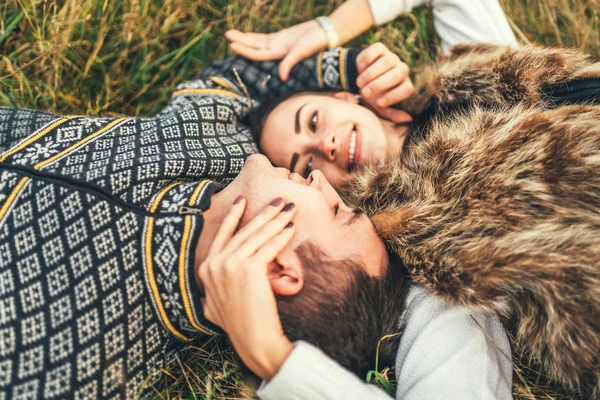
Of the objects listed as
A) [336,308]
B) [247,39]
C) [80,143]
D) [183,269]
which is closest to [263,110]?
[247,39]

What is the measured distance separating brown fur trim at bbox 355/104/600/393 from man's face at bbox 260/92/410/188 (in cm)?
33

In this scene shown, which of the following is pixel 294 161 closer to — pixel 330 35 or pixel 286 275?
pixel 286 275

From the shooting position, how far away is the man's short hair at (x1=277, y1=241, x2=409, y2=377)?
1465 millimetres

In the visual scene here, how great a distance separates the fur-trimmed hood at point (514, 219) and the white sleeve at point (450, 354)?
0.11 metres

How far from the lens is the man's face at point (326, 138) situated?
2.08 meters

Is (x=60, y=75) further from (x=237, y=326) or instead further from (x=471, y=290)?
(x=471, y=290)

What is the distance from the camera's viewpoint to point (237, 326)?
144 centimetres

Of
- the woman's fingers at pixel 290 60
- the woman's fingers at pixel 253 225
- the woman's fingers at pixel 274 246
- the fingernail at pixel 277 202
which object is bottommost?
the woman's fingers at pixel 274 246

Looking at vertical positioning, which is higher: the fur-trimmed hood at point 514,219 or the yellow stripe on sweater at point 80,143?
the yellow stripe on sweater at point 80,143

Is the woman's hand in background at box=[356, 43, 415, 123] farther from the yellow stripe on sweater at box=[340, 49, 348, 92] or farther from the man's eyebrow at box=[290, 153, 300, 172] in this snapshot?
the man's eyebrow at box=[290, 153, 300, 172]

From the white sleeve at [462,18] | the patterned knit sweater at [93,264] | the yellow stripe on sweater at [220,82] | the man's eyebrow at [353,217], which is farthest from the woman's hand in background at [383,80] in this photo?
the patterned knit sweater at [93,264]

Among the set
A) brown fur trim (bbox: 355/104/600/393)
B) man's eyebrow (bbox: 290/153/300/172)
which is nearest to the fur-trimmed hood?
brown fur trim (bbox: 355/104/600/393)

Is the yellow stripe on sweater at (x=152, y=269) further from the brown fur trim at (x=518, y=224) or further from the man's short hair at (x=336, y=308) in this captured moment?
the brown fur trim at (x=518, y=224)

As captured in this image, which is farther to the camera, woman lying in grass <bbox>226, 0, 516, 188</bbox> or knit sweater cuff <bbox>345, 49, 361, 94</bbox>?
knit sweater cuff <bbox>345, 49, 361, 94</bbox>
